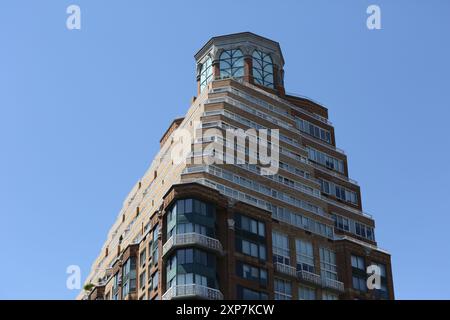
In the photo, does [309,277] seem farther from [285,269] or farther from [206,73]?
[206,73]

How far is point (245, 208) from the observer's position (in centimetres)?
11031

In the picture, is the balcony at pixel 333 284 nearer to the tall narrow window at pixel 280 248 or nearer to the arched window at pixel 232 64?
the tall narrow window at pixel 280 248

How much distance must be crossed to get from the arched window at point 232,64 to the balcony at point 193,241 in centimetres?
3841

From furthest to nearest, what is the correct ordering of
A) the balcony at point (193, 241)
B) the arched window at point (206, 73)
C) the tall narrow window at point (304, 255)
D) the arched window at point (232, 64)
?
the arched window at point (206, 73)
the arched window at point (232, 64)
the tall narrow window at point (304, 255)
the balcony at point (193, 241)

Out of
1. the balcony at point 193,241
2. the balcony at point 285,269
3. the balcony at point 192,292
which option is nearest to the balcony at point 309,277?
the balcony at point 285,269

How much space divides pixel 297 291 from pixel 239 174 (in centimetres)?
1617

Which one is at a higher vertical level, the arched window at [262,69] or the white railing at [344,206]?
the arched window at [262,69]

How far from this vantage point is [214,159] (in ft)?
374

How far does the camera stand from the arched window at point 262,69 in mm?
136750

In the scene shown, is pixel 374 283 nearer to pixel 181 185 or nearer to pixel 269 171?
pixel 269 171
